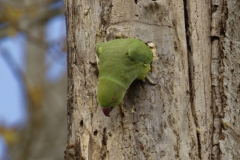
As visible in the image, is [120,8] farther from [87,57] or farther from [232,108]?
[232,108]

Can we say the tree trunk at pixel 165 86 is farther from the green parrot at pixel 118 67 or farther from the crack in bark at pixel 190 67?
the green parrot at pixel 118 67

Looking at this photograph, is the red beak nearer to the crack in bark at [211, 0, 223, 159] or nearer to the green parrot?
the green parrot

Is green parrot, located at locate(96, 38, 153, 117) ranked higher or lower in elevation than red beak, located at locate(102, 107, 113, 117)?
higher

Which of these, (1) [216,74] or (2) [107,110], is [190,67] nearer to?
(1) [216,74]

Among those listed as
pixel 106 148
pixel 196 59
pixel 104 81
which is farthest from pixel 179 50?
pixel 106 148

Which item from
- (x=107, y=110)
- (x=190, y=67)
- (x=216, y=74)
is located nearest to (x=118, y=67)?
(x=107, y=110)

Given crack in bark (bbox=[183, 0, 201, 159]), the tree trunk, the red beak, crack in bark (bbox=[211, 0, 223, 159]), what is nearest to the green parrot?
the red beak

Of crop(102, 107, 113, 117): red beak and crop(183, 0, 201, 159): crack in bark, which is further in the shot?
crop(183, 0, 201, 159): crack in bark

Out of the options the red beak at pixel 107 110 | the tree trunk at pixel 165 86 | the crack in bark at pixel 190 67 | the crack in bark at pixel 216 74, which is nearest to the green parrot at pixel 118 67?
the red beak at pixel 107 110
